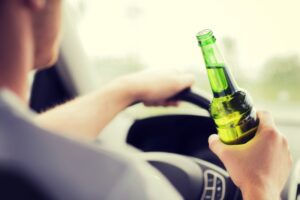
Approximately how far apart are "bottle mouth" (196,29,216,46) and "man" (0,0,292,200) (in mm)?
151

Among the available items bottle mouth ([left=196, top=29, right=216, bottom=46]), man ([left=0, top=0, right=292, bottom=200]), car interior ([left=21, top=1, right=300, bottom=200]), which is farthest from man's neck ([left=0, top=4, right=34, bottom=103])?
car interior ([left=21, top=1, right=300, bottom=200])

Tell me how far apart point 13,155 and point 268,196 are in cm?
49

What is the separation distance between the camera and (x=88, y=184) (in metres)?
0.50

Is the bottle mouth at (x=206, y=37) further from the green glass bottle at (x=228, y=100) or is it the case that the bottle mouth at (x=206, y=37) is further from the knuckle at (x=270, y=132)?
the knuckle at (x=270, y=132)

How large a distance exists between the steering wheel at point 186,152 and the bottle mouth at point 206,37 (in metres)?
0.20

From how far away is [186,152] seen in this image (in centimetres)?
117

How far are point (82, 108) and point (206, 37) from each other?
36 cm

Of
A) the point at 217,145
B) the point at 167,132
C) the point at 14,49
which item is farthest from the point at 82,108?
the point at 14,49

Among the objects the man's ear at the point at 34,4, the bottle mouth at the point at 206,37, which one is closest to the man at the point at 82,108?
the man's ear at the point at 34,4

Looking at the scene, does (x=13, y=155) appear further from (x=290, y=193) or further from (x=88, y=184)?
(x=290, y=193)

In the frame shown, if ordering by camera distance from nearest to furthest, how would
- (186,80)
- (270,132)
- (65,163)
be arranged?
(65,163) < (270,132) < (186,80)

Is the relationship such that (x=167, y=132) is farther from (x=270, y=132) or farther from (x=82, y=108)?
(x=270, y=132)

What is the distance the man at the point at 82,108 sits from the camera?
53 centimetres

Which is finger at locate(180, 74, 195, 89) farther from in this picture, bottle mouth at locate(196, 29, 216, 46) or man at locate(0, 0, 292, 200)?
bottle mouth at locate(196, 29, 216, 46)
